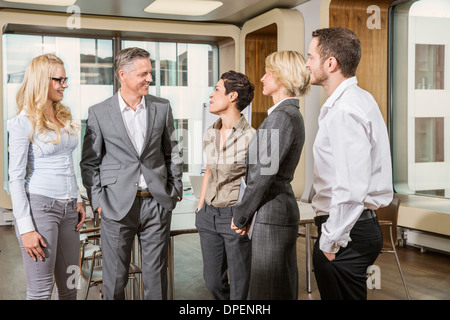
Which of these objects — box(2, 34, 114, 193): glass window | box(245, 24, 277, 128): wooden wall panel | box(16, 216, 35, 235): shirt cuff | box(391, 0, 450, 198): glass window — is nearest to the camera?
box(16, 216, 35, 235): shirt cuff

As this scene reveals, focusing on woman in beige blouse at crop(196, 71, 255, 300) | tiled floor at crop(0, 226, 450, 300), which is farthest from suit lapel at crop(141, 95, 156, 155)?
tiled floor at crop(0, 226, 450, 300)

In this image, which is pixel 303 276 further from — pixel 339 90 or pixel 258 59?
pixel 258 59

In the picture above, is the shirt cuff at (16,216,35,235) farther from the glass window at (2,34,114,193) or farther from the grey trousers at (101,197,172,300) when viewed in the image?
the glass window at (2,34,114,193)

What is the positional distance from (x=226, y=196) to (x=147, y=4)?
16.6 ft

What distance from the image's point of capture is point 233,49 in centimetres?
884

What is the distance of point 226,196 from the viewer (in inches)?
106

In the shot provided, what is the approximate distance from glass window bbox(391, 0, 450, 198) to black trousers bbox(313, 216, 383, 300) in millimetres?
4312

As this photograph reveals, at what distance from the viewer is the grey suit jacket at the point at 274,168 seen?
221 centimetres

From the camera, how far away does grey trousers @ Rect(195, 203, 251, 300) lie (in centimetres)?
266

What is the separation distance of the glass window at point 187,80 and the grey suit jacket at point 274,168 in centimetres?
668

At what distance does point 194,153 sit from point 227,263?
21.6ft

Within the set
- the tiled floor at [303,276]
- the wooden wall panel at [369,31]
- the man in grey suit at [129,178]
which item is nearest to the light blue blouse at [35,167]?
the man in grey suit at [129,178]

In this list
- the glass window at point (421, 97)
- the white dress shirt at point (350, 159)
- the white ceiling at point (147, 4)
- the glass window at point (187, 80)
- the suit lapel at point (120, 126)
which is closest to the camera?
the white dress shirt at point (350, 159)

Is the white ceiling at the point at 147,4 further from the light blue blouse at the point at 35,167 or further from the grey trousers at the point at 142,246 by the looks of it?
the grey trousers at the point at 142,246
